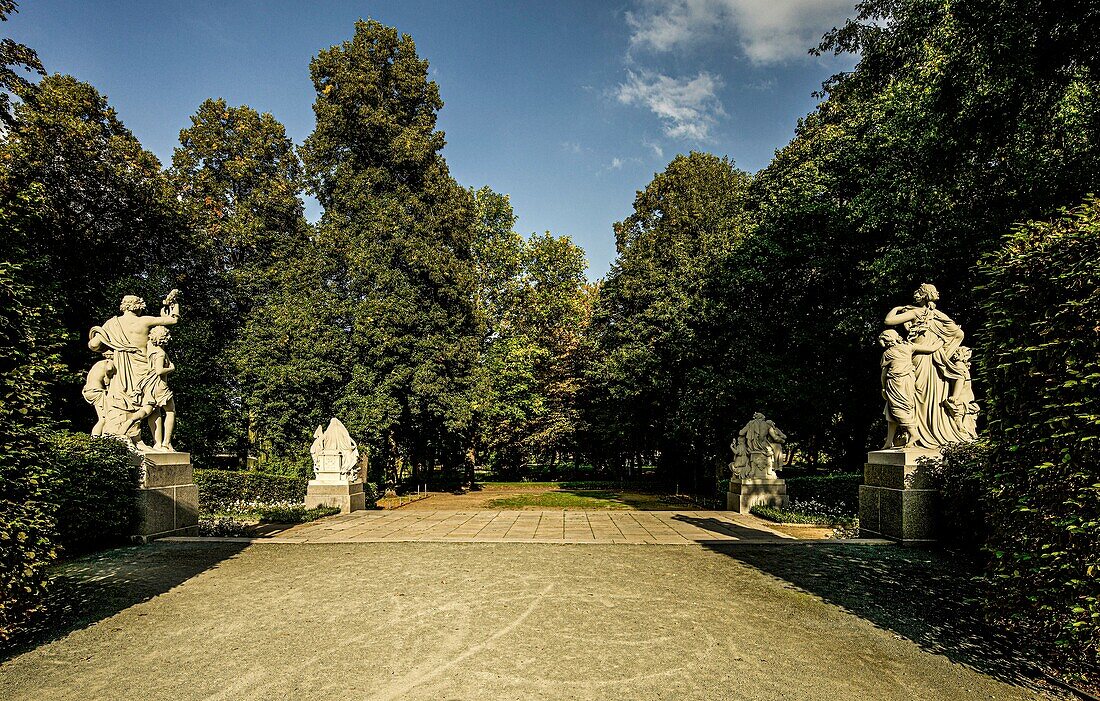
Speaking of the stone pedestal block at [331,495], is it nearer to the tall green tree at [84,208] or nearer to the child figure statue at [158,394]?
the child figure statue at [158,394]

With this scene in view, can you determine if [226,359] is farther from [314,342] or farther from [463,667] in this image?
[463,667]

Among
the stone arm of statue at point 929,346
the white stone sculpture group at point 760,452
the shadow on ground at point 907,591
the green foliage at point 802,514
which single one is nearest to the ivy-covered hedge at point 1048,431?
the shadow on ground at point 907,591

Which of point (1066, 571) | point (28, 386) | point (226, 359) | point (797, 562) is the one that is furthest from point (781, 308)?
point (226, 359)

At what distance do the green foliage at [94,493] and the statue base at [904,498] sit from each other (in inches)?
403

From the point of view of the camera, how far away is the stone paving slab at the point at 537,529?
8623 mm

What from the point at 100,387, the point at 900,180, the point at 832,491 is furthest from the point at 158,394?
the point at 900,180

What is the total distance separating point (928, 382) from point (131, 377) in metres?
11.4

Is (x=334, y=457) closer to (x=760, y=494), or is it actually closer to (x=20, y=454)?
(x=20, y=454)

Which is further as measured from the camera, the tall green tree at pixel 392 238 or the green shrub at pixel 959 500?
the tall green tree at pixel 392 238

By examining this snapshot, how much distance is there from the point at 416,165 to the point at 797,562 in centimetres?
1900

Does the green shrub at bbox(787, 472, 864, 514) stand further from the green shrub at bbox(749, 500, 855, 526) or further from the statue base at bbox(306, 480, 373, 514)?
the statue base at bbox(306, 480, 373, 514)

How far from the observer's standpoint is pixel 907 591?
5660 mm

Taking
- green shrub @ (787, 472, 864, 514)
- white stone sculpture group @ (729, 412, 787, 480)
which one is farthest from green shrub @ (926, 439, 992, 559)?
white stone sculpture group @ (729, 412, 787, 480)

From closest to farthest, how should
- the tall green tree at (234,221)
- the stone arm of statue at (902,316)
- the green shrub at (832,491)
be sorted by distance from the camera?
the stone arm of statue at (902,316) → the green shrub at (832,491) → the tall green tree at (234,221)
